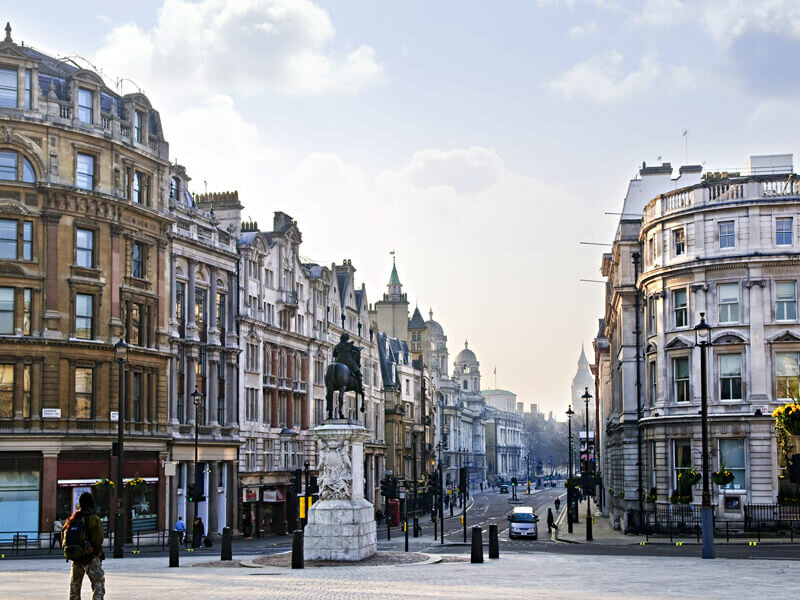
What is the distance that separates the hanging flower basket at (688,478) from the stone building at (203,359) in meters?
24.1

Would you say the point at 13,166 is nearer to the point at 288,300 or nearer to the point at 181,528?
the point at 181,528

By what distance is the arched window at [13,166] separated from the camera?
55.4 m

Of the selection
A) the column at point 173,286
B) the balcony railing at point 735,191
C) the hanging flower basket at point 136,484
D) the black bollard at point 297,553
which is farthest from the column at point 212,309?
the black bollard at point 297,553

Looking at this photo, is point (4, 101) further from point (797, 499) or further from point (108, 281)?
point (797, 499)

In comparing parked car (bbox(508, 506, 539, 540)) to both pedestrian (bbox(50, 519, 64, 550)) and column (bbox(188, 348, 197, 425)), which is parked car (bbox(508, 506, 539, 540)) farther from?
pedestrian (bbox(50, 519, 64, 550))

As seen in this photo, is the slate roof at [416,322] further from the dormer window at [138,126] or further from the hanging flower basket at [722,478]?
the hanging flower basket at [722,478]

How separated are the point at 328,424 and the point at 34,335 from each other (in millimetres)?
22775

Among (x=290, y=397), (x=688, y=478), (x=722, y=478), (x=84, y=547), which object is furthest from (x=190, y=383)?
(x=84, y=547)

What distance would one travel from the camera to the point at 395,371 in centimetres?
11681

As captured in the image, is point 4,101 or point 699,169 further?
point 699,169

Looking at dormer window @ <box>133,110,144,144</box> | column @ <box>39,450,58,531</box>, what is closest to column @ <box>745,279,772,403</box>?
dormer window @ <box>133,110,144,144</box>

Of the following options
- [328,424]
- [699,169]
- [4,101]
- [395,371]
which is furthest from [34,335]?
[395,371]

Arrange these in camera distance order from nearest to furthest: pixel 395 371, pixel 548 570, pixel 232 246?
pixel 548 570, pixel 232 246, pixel 395 371

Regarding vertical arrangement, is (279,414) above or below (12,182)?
below
